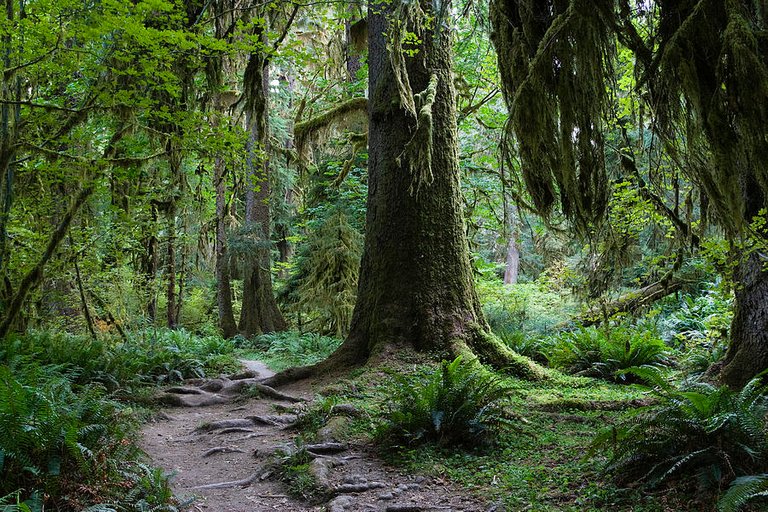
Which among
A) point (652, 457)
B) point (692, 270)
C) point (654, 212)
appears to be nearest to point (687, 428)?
point (652, 457)

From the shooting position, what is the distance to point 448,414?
509 cm

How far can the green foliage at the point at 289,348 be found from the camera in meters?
11.7

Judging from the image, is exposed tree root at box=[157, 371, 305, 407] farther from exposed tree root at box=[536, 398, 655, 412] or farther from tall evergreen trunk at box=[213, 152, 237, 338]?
tall evergreen trunk at box=[213, 152, 237, 338]

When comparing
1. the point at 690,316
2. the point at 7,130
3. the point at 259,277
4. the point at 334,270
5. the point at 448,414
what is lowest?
the point at 448,414

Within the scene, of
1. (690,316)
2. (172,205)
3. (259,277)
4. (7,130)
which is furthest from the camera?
(259,277)

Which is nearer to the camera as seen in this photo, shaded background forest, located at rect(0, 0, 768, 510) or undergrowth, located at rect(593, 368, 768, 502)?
shaded background forest, located at rect(0, 0, 768, 510)

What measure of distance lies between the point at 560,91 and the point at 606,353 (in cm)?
681

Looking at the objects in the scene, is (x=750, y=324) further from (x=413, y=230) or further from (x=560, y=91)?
(x=413, y=230)

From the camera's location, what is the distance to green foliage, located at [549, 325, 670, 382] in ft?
28.5

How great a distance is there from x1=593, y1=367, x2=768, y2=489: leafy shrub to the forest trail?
42.9 inches

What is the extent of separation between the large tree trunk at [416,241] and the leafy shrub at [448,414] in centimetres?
191

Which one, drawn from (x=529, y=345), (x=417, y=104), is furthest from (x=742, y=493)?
(x=529, y=345)

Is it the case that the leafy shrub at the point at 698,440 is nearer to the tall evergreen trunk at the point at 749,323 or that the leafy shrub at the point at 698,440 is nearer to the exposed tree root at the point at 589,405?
the tall evergreen trunk at the point at 749,323

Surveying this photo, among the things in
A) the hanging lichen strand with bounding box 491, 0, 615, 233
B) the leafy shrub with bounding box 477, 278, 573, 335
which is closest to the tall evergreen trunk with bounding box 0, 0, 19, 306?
the hanging lichen strand with bounding box 491, 0, 615, 233
